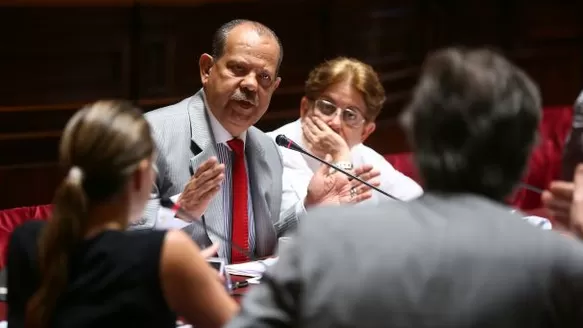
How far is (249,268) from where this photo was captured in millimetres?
2631

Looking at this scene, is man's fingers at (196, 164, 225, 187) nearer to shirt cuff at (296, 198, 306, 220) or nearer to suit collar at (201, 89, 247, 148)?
suit collar at (201, 89, 247, 148)

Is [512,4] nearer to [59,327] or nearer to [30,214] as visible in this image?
[30,214]

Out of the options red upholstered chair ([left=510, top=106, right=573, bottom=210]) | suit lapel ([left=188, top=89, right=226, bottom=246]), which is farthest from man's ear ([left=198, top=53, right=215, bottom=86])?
red upholstered chair ([left=510, top=106, right=573, bottom=210])

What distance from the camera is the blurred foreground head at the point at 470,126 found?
4.84 ft

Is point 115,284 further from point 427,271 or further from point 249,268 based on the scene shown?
point 249,268

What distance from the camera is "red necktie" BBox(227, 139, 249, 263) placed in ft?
9.36

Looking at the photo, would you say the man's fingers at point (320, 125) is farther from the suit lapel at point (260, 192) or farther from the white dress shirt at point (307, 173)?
the suit lapel at point (260, 192)

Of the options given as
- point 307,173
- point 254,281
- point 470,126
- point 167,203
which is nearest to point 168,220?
point 167,203

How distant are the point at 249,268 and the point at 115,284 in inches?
38.4

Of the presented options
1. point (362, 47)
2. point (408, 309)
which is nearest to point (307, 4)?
point (362, 47)

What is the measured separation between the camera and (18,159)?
466 centimetres

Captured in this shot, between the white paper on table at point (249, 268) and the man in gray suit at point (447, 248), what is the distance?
1.06m

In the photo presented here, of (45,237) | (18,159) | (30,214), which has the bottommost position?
(18,159)

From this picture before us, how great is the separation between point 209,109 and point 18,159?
2.00 m
